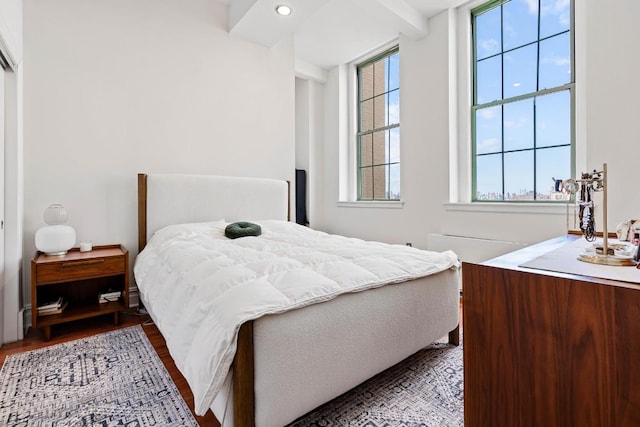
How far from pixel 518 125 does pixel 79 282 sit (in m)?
4.09

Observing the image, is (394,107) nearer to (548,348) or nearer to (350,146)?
(350,146)

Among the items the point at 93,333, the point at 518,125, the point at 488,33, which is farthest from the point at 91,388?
the point at 488,33

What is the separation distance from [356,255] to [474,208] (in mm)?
1914

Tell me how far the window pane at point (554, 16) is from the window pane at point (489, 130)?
0.71 meters

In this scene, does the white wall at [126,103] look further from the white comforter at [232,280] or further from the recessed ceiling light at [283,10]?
the white comforter at [232,280]

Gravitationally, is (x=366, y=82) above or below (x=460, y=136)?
above

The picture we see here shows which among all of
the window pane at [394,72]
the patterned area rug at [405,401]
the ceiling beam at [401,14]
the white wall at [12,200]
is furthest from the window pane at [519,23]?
the white wall at [12,200]

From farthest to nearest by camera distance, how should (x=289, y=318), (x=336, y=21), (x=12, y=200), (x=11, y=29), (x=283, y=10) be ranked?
(x=336, y=21)
(x=283, y=10)
(x=12, y=200)
(x=11, y=29)
(x=289, y=318)

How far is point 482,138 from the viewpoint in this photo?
10.9ft

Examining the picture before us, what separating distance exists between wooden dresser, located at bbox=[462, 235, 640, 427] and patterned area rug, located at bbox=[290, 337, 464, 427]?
0.50 meters

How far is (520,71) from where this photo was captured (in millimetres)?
3025

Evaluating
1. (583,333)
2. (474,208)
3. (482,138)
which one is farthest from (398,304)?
(482,138)

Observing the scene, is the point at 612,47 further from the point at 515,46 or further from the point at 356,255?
the point at 356,255

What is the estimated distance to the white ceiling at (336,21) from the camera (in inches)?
117
